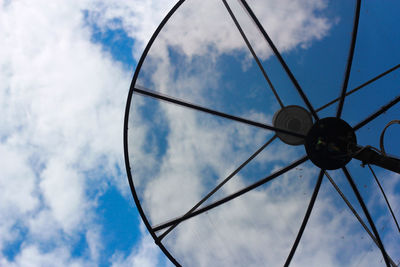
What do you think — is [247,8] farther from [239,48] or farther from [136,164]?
[136,164]

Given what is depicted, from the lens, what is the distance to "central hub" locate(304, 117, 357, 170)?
4301 mm

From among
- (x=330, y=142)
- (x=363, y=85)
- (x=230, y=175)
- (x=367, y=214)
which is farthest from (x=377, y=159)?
(x=230, y=175)

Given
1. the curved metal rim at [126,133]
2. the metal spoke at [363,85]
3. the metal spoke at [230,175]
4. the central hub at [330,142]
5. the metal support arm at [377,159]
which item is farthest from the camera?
the metal spoke at [230,175]

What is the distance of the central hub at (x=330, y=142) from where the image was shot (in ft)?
14.1

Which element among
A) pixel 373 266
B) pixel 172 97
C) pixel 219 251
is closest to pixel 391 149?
pixel 373 266

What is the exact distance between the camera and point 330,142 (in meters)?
4.42

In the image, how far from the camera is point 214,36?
227 inches

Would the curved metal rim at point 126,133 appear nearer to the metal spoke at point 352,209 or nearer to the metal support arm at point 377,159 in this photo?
the metal spoke at point 352,209

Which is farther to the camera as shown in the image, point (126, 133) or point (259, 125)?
point (126, 133)

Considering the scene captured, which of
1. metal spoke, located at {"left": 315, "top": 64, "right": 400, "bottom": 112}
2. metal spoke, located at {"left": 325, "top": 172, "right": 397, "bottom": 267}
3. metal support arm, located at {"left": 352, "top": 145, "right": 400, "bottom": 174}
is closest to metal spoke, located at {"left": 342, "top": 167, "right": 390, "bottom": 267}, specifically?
metal spoke, located at {"left": 325, "top": 172, "right": 397, "bottom": 267}

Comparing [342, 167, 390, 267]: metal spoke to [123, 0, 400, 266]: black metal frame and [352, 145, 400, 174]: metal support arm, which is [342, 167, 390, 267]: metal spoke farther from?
[352, 145, 400, 174]: metal support arm

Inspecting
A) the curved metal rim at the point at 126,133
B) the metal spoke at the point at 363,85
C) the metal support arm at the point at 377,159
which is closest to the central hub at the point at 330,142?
the metal support arm at the point at 377,159

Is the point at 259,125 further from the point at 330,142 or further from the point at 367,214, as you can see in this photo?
the point at 367,214

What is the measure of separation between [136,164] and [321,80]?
13.7ft
